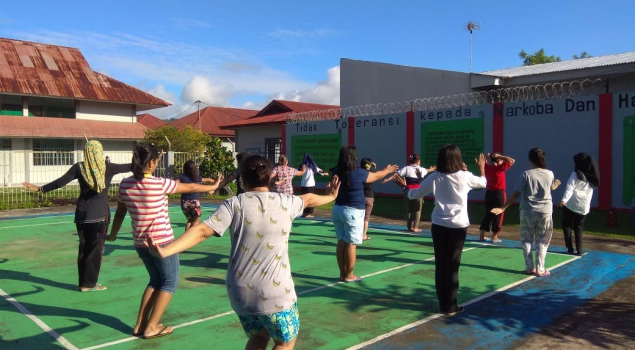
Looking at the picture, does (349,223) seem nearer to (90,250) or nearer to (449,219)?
(449,219)

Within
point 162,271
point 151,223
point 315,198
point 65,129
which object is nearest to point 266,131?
point 65,129

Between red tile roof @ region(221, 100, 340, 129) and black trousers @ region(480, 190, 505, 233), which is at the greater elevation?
red tile roof @ region(221, 100, 340, 129)

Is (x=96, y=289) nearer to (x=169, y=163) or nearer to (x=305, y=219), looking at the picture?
(x=305, y=219)

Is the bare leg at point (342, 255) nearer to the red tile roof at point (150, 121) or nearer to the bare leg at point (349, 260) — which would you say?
the bare leg at point (349, 260)

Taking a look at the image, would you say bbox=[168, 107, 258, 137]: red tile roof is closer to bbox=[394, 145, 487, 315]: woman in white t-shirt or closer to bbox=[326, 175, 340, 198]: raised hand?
bbox=[394, 145, 487, 315]: woman in white t-shirt

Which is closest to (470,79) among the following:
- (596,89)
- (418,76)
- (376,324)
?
(418,76)

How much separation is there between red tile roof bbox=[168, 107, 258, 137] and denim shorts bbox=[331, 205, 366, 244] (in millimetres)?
37811

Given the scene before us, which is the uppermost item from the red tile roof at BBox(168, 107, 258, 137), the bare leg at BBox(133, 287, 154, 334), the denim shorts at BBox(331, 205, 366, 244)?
the red tile roof at BBox(168, 107, 258, 137)

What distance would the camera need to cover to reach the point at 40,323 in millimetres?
5133

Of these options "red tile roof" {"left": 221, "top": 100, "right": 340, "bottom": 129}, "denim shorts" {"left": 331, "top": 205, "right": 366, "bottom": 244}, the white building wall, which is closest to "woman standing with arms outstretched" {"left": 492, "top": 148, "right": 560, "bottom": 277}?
"denim shorts" {"left": 331, "top": 205, "right": 366, "bottom": 244}

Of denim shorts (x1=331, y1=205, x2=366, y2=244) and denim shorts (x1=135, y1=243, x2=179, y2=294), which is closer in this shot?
denim shorts (x1=135, y1=243, x2=179, y2=294)

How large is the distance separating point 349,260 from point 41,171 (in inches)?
757

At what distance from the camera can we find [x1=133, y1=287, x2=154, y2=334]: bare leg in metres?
4.62

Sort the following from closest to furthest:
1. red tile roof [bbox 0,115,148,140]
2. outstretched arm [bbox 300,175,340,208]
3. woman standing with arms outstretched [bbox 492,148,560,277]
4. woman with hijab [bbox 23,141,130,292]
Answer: outstretched arm [bbox 300,175,340,208]
woman with hijab [bbox 23,141,130,292]
woman standing with arms outstretched [bbox 492,148,560,277]
red tile roof [bbox 0,115,148,140]
